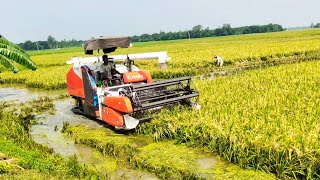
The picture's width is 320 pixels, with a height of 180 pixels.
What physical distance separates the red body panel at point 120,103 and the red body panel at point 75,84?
5.44 ft

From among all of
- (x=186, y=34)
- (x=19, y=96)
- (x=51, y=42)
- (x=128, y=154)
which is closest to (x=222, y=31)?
(x=186, y=34)

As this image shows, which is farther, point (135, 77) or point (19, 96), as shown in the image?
point (19, 96)

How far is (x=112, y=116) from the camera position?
703 cm

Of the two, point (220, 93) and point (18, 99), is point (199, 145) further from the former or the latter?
point (18, 99)

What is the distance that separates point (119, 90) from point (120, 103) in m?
0.65

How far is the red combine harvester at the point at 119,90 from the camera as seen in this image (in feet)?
22.2

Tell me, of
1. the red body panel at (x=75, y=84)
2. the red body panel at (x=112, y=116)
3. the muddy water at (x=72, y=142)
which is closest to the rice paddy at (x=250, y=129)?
the muddy water at (x=72, y=142)

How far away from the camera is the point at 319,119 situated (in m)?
5.56

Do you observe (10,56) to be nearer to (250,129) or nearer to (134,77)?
(134,77)

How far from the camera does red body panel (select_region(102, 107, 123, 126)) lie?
22.3 feet

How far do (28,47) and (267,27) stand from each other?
3739 inches

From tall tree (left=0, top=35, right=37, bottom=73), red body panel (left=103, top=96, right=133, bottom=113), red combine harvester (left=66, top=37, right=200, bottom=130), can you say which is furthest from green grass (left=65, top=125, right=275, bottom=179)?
tall tree (left=0, top=35, right=37, bottom=73)

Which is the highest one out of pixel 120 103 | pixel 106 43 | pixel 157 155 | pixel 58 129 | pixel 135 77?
pixel 106 43

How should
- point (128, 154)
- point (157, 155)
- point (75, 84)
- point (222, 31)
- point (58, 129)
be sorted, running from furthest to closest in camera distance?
1. point (222, 31)
2. point (75, 84)
3. point (58, 129)
4. point (128, 154)
5. point (157, 155)
